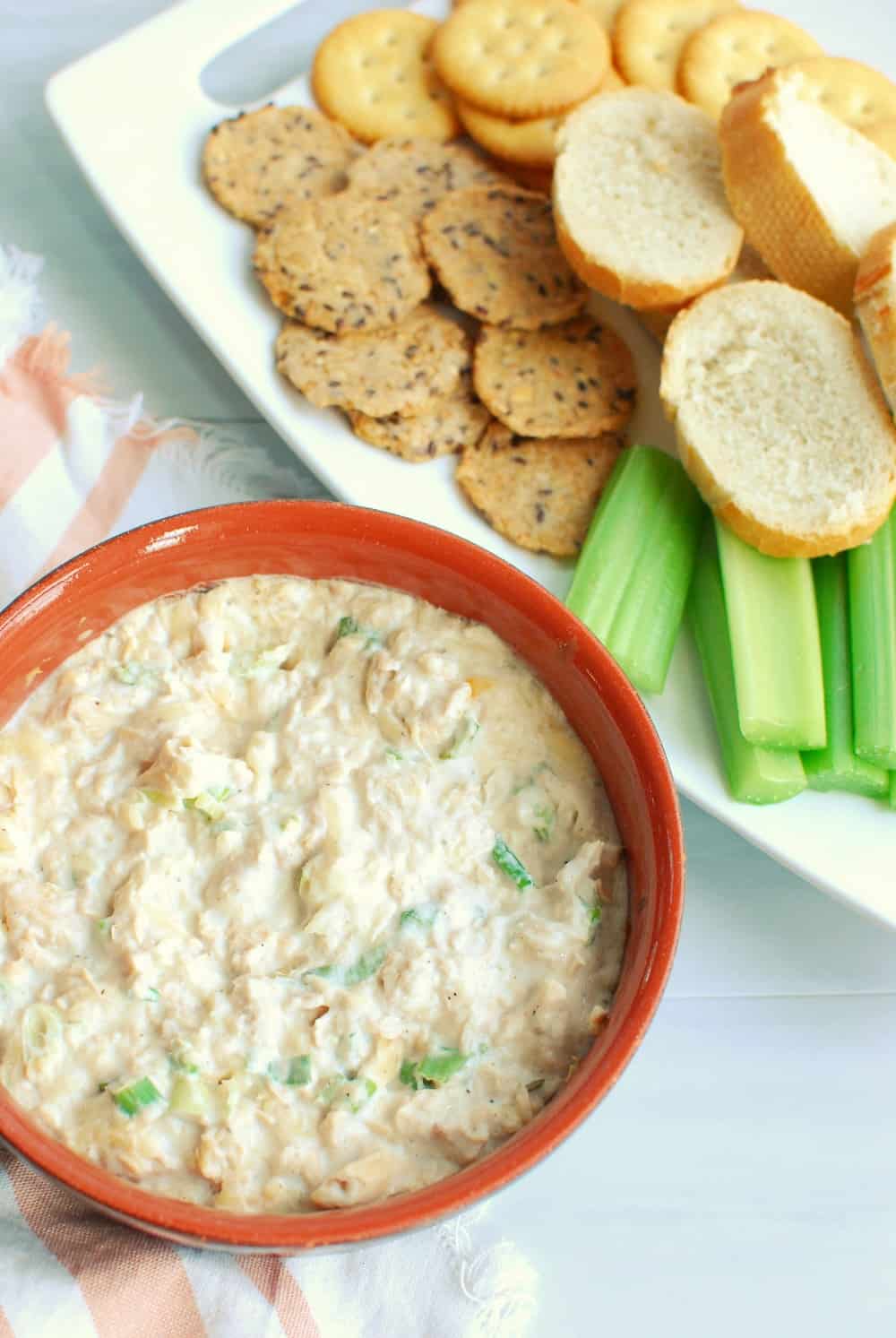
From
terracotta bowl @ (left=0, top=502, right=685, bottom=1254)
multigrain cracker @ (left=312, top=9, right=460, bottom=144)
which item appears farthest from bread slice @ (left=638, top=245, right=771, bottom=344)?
terracotta bowl @ (left=0, top=502, right=685, bottom=1254)

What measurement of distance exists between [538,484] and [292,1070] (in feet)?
3.98

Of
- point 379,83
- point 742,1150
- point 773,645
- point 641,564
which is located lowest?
point 742,1150

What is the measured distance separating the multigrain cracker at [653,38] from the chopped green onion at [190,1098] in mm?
2211

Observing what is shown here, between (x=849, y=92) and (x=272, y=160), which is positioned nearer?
(x=272, y=160)

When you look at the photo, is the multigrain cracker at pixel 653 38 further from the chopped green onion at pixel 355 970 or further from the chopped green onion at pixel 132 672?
the chopped green onion at pixel 355 970

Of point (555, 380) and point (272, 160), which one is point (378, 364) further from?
point (272, 160)

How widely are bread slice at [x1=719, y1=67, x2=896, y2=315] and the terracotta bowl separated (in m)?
1.00

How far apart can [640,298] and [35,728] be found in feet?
4.46

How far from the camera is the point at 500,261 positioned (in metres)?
2.59

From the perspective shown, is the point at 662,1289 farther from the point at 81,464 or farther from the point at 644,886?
the point at 81,464

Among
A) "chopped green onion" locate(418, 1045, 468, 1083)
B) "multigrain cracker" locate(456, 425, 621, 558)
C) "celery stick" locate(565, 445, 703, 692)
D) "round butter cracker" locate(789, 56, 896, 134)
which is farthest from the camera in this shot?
"round butter cracker" locate(789, 56, 896, 134)

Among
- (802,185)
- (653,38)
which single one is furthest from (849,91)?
(802,185)

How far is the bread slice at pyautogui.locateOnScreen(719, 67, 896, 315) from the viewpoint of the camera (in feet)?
7.99

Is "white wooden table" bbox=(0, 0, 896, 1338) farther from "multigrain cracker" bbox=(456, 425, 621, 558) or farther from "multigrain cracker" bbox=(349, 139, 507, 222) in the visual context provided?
"multigrain cracker" bbox=(349, 139, 507, 222)
